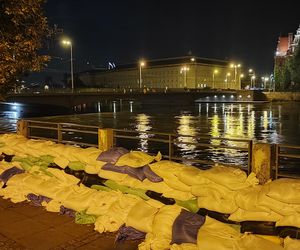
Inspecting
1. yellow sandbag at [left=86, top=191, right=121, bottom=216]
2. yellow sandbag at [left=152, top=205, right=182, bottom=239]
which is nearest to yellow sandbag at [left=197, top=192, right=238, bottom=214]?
yellow sandbag at [left=152, top=205, right=182, bottom=239]

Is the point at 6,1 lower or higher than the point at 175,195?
higher

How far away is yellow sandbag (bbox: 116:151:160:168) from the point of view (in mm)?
6242

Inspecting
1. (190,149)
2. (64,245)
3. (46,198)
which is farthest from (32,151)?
(190,149)

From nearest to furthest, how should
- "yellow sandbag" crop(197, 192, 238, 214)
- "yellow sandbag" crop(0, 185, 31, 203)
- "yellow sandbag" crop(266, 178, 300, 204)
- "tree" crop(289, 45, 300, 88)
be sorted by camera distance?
"yellow sandbag" crop(266, 178, 300, 204)
"yellow sandbag" crop(197, 192, 238, 214)
"yellow sandbag" crop(0, 185, 31, 203)
"tree" crop(289, 45, 300, 88)

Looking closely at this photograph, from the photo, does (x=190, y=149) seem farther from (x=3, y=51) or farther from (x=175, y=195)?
(x=175, y=195)

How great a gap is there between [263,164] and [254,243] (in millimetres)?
1600

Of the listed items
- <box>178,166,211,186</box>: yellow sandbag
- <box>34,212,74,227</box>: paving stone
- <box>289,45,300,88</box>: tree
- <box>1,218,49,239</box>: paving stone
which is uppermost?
<box>289,45,300,88</box>: tree

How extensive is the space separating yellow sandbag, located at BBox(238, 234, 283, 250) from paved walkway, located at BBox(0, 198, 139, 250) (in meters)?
1.53

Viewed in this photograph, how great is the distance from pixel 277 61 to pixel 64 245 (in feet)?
309

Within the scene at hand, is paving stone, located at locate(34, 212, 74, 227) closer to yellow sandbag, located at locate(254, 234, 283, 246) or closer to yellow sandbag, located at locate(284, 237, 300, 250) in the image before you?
yellow sandbag, located at locate(254, 234, 283, 246)

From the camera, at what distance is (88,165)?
6992 millimetres

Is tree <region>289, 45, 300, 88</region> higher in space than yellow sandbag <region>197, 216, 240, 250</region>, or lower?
higher

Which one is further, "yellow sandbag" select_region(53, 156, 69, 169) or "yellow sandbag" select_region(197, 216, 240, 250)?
"yellow sandbag" select_region(53, 156, 69, 169)

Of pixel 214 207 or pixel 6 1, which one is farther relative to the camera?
pixel 6 1
